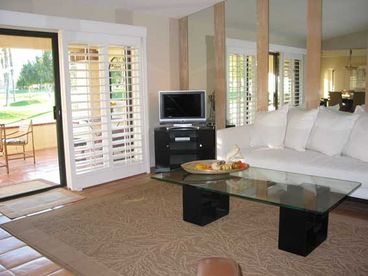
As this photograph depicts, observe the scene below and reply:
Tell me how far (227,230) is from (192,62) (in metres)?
3.20

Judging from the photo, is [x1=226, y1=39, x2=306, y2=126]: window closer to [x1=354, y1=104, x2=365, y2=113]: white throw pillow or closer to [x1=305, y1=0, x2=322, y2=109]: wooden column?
[x1=305, y1=0, x2=322, y2=109]: wooden column

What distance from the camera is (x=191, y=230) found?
3.20m

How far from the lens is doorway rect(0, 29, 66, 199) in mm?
4242

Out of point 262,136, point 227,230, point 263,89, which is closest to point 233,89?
point 263,89

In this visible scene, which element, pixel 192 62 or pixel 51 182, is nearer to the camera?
pixel 51 182

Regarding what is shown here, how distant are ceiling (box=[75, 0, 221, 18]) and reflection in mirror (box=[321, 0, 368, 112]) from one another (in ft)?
5.56

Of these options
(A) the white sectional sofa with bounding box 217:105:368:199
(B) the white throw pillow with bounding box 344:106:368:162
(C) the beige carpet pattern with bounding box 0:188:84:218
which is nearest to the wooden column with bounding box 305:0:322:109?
(A) the white sectional sofa with bounding box 217:105:368:199

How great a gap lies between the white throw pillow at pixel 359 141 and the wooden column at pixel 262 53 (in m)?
1.37

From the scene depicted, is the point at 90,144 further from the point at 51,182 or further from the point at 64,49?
the point at 64,49

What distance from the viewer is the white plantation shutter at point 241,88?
5082 millimetres

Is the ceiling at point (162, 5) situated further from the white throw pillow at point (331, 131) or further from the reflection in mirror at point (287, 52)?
the white throw pillow at point (331, 131)

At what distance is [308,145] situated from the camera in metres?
4.10

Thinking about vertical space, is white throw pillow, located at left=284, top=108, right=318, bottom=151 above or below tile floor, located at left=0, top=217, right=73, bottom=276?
above

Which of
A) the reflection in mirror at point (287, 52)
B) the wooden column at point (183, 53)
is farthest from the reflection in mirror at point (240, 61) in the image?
the wooden column at point (183, 53)
